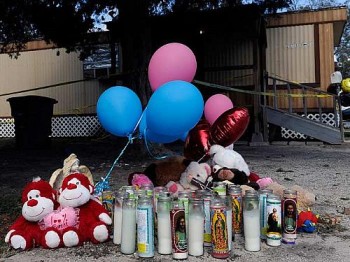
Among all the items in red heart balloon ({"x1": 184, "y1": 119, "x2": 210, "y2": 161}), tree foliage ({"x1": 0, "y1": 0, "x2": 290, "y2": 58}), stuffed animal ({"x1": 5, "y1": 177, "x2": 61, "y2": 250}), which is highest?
tree foliage ({"x1": 0, "y1": 0, "x2": 290, "y2": 58})

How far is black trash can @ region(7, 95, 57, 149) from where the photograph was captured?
1205cm

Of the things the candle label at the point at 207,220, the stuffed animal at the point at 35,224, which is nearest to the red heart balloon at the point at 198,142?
the candle label at the point at 207,220

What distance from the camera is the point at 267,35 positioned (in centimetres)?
1405

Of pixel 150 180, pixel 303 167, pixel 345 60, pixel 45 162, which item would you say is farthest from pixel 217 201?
pixel 345 60

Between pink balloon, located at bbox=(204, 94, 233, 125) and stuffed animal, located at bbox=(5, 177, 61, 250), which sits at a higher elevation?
pink balloon, located at bbox=(204, 94, 233, 125)

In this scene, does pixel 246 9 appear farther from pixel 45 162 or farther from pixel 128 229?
pixel 128 229

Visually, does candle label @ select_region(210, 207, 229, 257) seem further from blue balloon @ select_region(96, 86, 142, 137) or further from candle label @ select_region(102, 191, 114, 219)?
blue balloon @ select_region(96, 86, 142, 137)

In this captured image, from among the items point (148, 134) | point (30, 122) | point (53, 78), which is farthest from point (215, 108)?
point (53, 78)

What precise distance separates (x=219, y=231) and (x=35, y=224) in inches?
58.8

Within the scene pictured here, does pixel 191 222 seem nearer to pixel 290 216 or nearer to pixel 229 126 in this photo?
pixel 290 216

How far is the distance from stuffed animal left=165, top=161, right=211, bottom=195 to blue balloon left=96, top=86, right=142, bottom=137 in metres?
0.78

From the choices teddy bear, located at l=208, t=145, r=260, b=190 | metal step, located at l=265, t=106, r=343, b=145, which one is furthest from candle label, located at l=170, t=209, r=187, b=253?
metal step, located at l=265, t=106, r=343, b=145

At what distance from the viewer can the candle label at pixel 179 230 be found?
2.92 metres

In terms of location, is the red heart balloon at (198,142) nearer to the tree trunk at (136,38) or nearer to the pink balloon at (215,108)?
the pink balloon at (215,108)
